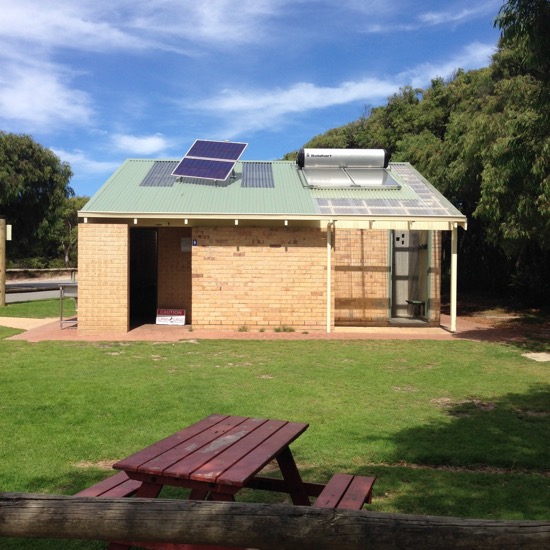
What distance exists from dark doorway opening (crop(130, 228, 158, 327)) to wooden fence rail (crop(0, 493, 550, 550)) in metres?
16.0

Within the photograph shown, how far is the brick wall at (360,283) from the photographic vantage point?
656 inches

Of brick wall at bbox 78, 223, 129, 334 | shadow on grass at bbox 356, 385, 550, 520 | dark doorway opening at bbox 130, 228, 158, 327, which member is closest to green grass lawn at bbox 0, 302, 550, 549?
shadow on grass at bbox 356, 385, 550, 520

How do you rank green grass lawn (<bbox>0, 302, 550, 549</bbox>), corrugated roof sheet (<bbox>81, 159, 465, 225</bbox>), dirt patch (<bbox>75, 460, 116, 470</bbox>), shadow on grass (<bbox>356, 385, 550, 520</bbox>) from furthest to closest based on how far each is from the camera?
corrugated roof sheet (<bbox>81, 159, 465, 225</bbox>) < dirt patch (<bbox>75, 460, 116, 470</bbox>) < green grass lawn (<bbox>0, 302, 550, 549</bbox>) < shadow on grass (<bbox>356, 385, 550, 520</bbox>)

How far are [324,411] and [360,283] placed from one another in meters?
9.75

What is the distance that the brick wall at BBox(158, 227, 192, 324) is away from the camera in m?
16.8

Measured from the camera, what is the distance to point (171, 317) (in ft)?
52.9

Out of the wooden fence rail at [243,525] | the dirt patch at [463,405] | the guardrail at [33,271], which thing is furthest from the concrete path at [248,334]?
the guardrail at [33,271]

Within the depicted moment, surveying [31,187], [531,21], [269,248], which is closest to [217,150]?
[269,248]

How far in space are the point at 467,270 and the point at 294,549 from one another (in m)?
28.7

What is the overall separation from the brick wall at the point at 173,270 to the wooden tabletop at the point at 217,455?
12.6 m

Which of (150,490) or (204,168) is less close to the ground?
(204,168)

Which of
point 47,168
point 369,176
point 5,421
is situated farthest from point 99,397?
point 47,168

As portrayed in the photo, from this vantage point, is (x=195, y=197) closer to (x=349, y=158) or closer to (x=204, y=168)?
(x=204, y=168)

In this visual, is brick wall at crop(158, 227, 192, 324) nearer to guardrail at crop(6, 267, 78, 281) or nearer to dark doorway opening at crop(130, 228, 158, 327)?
dark doorway opening at crop(130, 228, 158, 327)
